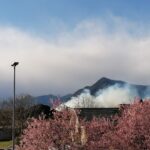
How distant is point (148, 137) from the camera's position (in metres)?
37.1

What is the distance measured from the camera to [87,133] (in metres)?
36.5

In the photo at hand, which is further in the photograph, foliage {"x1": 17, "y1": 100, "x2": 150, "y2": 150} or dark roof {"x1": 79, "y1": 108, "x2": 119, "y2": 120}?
dark roof {"x1": 79, "y1": 108, "x2": 119, "y2": 120}

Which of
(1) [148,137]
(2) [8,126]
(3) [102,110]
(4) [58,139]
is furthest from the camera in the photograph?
(2) [8,126]

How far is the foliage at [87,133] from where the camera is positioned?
1377 inches

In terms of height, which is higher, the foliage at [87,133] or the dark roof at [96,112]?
the dark roof at [96,112]

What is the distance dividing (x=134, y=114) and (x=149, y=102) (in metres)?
2.18

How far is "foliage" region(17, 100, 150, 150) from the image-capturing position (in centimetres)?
3497

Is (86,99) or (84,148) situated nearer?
(84,148)

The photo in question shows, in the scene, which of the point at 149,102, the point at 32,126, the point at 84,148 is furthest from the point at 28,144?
the point at 149,102

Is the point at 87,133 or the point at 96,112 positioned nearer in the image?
the point at 87,133

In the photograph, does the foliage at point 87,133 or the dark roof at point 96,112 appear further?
the dark roof at point 96,112

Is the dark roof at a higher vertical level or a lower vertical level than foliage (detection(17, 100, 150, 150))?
higher

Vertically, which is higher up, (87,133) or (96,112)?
(96,112)

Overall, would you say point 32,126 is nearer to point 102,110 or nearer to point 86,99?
point 102,110
